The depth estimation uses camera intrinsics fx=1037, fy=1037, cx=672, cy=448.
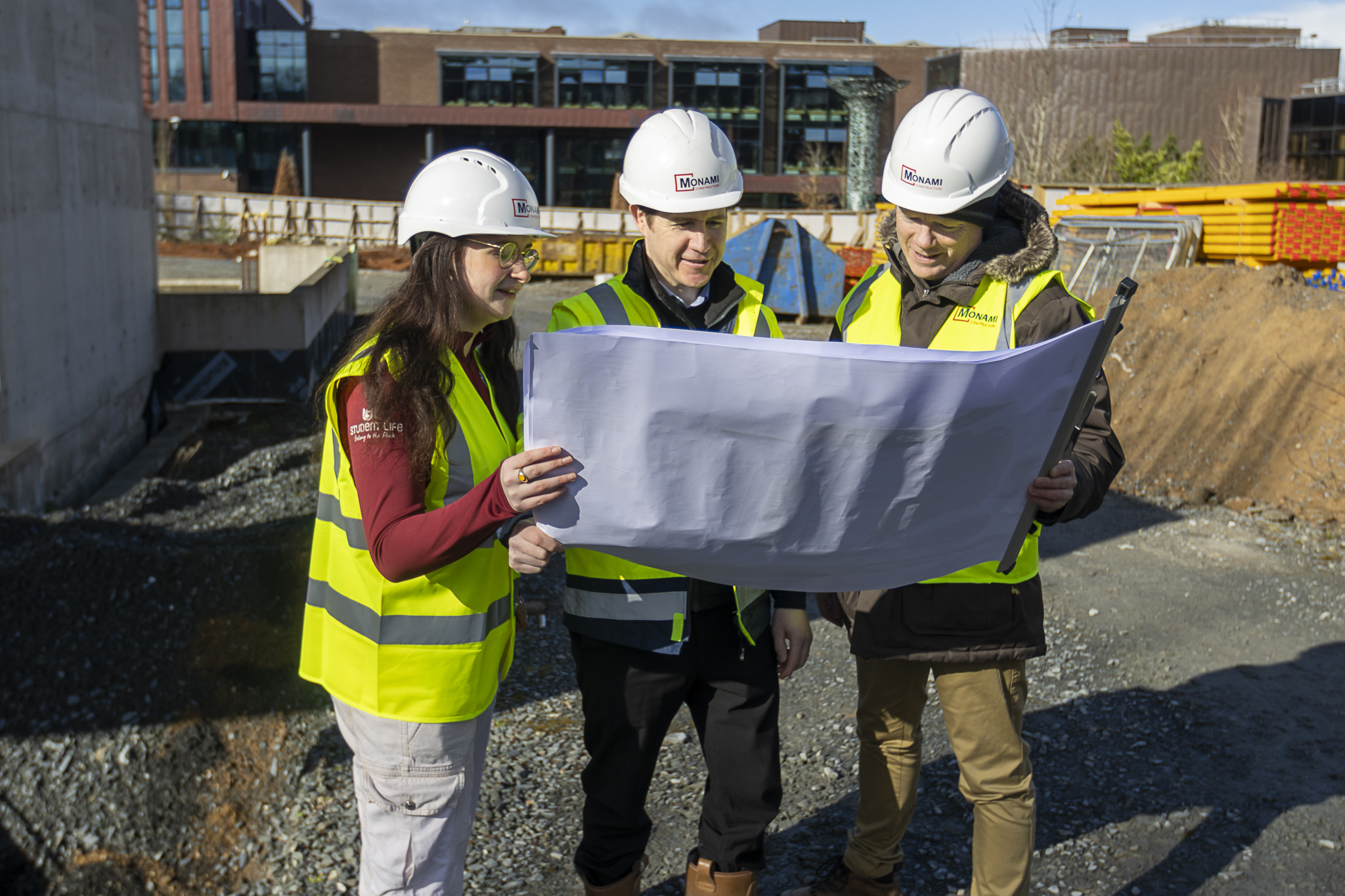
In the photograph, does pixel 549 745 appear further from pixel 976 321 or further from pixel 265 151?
pixel 265 151

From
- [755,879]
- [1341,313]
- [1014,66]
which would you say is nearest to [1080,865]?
[755,879]

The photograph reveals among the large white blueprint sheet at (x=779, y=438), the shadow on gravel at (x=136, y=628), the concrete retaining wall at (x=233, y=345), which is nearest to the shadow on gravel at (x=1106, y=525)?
the shadow on gravel at (x=136, y=628)

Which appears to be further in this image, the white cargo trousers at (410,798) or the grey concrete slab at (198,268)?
the grey concrete slab at (198,268)

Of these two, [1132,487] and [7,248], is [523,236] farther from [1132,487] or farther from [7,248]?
[1132,487]

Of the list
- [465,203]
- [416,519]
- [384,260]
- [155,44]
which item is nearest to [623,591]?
[416,519]

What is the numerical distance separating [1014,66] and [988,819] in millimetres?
61781

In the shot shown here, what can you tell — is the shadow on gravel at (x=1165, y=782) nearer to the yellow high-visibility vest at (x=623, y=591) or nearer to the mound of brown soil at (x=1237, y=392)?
the yellow high-visibility vest at (x=623, y=591)

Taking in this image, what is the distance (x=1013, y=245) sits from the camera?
253 centimetres

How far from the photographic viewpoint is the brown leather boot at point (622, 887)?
2.63 m

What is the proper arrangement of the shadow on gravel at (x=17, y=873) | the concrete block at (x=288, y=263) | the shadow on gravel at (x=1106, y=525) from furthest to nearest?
the concrete block at (x=288, y=263)
the shadow on gravel at (x=1106, y=525)
the shadow on gravel at (x=17, y=873)

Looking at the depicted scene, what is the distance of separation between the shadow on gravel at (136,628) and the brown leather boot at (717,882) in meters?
2.62

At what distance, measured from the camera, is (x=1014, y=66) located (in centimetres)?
5741

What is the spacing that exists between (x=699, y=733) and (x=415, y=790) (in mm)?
730

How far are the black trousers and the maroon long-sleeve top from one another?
0.67 m
